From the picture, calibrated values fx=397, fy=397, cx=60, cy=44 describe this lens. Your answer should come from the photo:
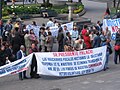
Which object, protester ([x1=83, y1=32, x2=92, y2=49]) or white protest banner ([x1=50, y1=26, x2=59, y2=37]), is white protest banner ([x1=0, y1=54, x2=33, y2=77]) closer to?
protester ([x1=83, y1=32, x2=92, y2=49])

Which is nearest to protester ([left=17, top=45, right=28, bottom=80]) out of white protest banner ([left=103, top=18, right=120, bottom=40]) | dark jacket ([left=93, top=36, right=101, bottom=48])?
dark jacket ([left=93, top=36, right=101, bottom=48])

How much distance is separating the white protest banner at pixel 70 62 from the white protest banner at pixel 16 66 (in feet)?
1.31

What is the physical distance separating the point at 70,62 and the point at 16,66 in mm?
2172

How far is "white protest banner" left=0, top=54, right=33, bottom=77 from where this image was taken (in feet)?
46.0

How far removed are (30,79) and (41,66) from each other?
0.71 meters

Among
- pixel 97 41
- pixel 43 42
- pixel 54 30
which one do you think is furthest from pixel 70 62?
pixel 54 30

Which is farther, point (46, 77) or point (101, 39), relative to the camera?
point (101, 39)

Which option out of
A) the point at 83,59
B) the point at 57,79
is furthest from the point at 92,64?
the point at 57,79

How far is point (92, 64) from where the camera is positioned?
626 inches

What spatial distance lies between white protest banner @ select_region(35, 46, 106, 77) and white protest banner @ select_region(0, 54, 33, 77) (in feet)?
1.31

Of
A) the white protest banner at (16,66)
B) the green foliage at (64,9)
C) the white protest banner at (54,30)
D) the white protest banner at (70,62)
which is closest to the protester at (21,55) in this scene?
the white protest banner at (16,66)

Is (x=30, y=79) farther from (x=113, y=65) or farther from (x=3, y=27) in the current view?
(x=3, y=27)

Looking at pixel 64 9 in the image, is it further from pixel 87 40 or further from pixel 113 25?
pixel 87 40

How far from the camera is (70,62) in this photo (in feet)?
49.9
